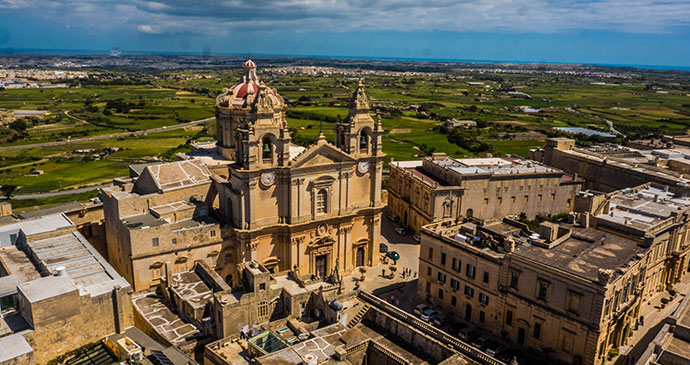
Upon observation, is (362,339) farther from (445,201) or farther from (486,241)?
(445,201)

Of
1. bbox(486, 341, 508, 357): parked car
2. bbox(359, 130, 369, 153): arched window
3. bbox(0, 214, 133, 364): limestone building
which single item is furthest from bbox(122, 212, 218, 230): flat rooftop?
bbox(486, 341, 508, 357): parked car

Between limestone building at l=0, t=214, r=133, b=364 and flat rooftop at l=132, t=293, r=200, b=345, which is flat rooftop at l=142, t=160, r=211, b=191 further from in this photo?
flat rooftop at l=132, t=293, r=200, b=345

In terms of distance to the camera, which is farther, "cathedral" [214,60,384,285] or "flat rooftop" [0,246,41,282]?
"cathedral" [214,60,384,285]

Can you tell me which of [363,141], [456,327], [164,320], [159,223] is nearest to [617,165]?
[363,141]

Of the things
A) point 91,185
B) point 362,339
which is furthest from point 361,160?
point 91,185

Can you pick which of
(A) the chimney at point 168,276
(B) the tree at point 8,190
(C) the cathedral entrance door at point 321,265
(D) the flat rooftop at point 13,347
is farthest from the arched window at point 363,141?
(B) the tree at point 8,190

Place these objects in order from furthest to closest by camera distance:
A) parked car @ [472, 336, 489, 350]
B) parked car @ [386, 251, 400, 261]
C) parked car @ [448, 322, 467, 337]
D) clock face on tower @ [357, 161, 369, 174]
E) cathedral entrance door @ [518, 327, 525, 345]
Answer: parked car @ [386, 251, 400, 261]
clock face on tower @ [357, 161, 369, 174]
parked car @ [448, 322, 467, 337]
parked car @ [472, 336, 489, 350]
cathedral entrance door @ [518, 327, 525, 345]
